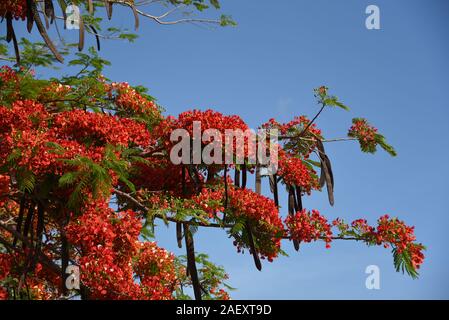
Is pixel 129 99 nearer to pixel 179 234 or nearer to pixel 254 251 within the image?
pixel 179 234

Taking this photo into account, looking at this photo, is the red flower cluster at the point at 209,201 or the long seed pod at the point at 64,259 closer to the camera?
the long seed pod at the point at 64,259

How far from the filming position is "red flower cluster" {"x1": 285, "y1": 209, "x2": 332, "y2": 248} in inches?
295

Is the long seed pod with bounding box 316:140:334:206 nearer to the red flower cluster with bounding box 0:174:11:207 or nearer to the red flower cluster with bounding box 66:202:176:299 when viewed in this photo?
the red flower cluster with bounding box 66:202:176:299

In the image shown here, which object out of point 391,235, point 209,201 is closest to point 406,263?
point 391,235

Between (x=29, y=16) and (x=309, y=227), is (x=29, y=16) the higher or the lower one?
the higher one

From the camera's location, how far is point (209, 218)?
24.4ft

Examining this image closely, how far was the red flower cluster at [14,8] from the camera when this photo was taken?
7570 mm

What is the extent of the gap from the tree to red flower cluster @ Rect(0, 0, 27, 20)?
0.96 m

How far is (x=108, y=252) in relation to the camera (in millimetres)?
6262

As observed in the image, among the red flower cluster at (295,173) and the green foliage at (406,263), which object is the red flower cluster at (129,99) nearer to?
the red flower cluster at (295,173)

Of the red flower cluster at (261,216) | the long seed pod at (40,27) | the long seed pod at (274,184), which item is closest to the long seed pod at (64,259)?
the long seed pod at (40,27)

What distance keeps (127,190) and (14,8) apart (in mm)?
2873

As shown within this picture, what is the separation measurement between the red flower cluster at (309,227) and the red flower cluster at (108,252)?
1818 millimetres

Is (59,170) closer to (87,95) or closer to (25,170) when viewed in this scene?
(25,170)
